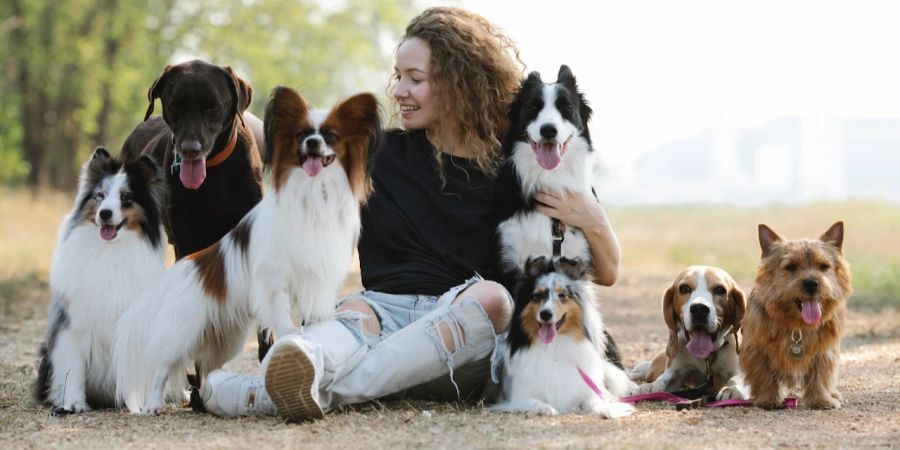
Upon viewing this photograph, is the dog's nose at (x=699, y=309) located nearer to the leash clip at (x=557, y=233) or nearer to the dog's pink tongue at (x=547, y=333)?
the leash clip at (x=557, y=233)

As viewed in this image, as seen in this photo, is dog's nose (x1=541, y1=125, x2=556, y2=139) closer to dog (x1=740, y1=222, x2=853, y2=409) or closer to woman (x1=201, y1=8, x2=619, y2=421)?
woman (x1=201, y1=8, x2=619, y2=421)

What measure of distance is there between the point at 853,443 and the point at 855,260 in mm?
13312

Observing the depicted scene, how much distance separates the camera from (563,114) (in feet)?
16.8

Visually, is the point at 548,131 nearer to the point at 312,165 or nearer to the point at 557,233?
the point at 557,233

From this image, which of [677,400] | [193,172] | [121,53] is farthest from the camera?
[121,53]

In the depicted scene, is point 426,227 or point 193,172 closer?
point 193,172

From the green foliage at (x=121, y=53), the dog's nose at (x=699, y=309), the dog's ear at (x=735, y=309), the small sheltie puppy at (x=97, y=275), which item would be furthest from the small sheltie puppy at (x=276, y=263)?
the green foliage at (x=121, y=53)

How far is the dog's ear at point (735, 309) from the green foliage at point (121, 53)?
2036cm

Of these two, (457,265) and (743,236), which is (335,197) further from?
(743,236)

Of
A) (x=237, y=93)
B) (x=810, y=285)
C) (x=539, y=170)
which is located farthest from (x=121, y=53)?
(x=810, y=285)

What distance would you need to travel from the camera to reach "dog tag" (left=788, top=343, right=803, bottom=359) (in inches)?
195

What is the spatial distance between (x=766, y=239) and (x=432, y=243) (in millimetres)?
1668

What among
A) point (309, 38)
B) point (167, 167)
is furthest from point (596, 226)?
point (309, 38)

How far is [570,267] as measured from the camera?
4961 millimetres
